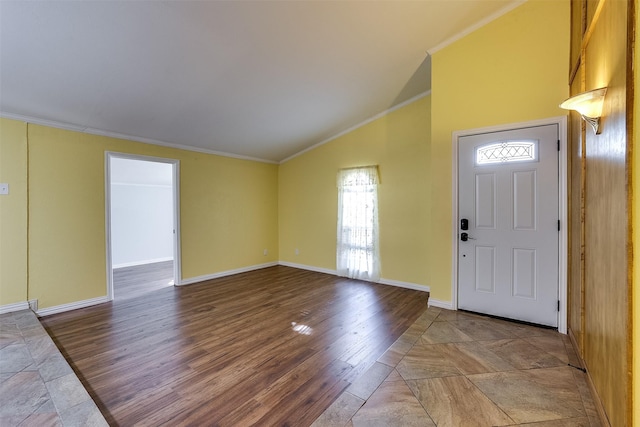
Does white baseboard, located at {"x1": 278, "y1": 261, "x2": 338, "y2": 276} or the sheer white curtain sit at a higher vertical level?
the sheer white curtain

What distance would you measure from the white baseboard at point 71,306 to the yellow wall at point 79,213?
0.18 feet

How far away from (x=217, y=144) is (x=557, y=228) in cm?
483

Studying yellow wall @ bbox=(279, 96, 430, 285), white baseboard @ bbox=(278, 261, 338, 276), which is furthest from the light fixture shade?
white baseboard @ bbox=(278, 261, 338, 276)

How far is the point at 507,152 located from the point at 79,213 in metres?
5.21

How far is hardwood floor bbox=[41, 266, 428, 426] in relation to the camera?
1809mm

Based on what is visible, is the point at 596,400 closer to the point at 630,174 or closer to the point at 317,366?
the point at 630,174

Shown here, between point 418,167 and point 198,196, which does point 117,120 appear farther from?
point 418,167

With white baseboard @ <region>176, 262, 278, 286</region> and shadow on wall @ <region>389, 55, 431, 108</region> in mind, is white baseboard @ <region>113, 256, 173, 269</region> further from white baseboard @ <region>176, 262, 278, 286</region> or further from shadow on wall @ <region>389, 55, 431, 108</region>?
shadow on wall @ <region>389, 55, 431, 108</region>

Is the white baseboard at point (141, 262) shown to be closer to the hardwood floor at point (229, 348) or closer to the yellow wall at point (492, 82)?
the hardwood floor at point (229, 348)

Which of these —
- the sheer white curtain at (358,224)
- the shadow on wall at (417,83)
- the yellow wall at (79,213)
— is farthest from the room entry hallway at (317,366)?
the shadow on wall at (417,83)

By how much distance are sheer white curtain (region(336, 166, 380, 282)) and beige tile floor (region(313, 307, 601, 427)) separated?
2.25m

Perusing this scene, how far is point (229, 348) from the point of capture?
2553 millimetres

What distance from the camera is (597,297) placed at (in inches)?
67.5

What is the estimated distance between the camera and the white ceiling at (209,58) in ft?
7.16
